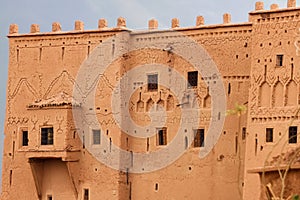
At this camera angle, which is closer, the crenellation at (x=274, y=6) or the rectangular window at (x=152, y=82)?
the crenellation at (x=274, y=6)

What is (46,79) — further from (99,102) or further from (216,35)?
(216,35)

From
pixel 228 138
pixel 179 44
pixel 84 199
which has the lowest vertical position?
pixel 84 199

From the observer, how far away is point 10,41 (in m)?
40.1

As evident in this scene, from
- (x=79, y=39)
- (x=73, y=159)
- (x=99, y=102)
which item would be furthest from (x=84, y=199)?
(x=79, y=39)

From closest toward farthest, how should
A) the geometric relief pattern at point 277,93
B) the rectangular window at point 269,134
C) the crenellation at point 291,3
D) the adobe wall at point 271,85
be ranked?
the adobe wall at point 271,85
the rectangular window at point 269,134
the geometric relief pattern at point 277,93
the crenellation at point 291,3

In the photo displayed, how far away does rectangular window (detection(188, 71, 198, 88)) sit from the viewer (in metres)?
35.6

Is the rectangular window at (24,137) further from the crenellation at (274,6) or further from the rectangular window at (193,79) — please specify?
the crenellation at (274,6)

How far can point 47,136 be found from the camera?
37.5 metres

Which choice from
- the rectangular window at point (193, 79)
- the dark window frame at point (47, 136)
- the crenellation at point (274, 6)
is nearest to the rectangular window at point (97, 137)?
the dark window frame at point (47, 136)

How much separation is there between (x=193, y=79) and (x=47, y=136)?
6475 mm

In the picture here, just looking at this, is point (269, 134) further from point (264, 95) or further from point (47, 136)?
point (47, 136)

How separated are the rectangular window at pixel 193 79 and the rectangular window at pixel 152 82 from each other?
1.49m

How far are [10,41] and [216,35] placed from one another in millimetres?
9962

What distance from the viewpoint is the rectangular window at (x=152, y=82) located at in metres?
36.6
